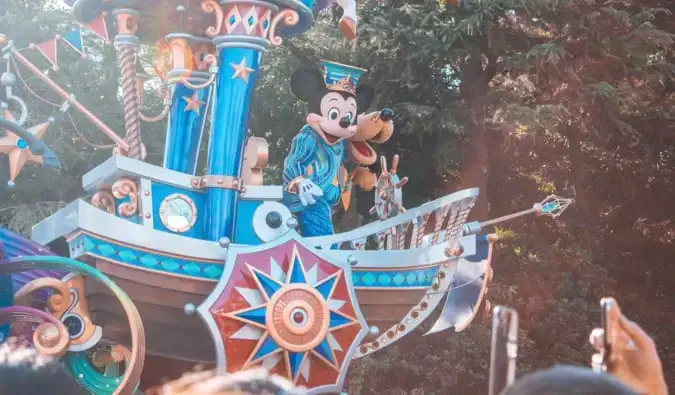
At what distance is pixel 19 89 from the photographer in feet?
32.6

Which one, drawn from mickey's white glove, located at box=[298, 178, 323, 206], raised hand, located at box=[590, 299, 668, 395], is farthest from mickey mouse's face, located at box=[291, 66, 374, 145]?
raised hand, located at box=[590, 299, 668, 395]

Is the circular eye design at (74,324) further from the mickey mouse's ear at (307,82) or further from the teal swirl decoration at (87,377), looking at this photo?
the mickey mouse's ear at (307,82)

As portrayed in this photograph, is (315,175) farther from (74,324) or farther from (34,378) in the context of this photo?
(34,378)

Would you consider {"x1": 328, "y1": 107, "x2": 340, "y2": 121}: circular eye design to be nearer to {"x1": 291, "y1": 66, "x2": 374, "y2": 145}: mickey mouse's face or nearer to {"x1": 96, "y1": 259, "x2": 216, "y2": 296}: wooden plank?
{"x1": 291, "y1": 66, "x2": 374, "y2": 145}: mickey mouse's face

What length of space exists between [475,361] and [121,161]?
16.6 ft

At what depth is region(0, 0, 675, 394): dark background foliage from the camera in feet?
30.1

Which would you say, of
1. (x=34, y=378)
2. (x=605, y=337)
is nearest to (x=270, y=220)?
(x=605, y=337)

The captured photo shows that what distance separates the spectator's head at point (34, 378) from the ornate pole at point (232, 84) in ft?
12.8

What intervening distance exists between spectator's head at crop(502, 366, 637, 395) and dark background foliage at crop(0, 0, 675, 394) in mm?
7517

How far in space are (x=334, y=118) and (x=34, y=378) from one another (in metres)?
4.55

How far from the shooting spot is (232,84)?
5.49m

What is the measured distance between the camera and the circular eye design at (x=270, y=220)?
217 inches

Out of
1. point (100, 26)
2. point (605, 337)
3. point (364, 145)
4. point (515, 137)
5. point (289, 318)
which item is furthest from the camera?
point (515, 137)

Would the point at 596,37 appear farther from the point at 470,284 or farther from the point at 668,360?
the point at 470,284
